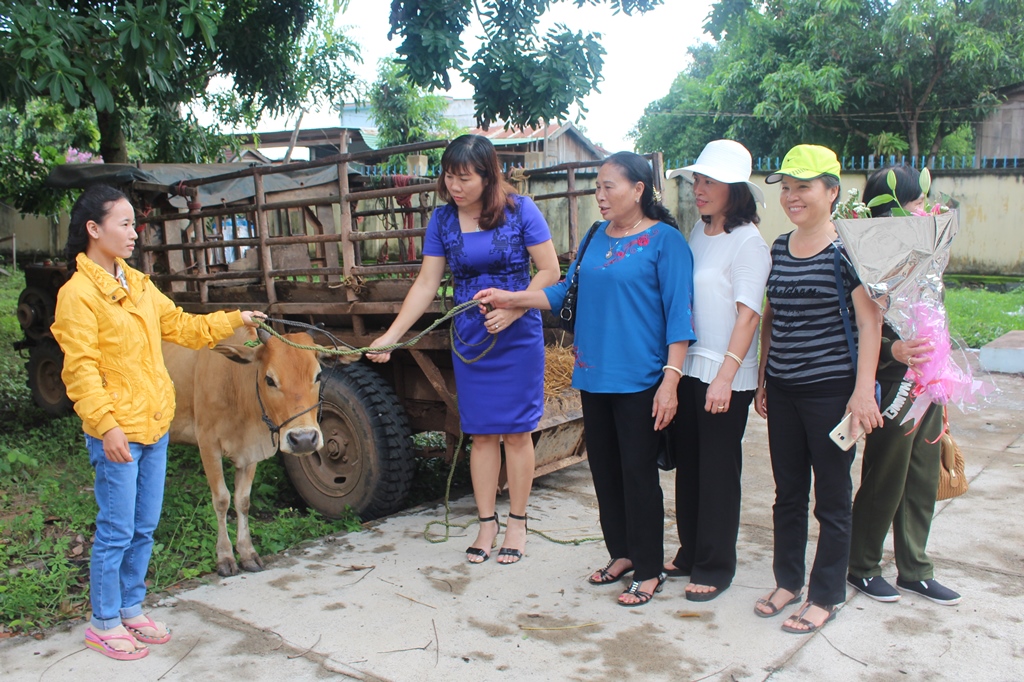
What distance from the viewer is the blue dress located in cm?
372

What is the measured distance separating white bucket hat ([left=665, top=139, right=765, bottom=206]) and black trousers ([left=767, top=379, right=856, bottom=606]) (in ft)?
2.62

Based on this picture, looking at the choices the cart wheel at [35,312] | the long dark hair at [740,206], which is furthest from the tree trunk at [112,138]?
the long dark hair at [740,206]

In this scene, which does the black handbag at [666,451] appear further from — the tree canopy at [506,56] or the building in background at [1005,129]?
the building in background at [1005,129]

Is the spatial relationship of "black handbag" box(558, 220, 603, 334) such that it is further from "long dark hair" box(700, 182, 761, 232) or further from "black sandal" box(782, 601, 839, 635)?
"black sandal" box(782, 601, 839, 635)

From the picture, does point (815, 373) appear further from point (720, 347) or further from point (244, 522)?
point (244, 522)

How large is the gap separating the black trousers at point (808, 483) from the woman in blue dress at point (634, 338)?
427mm

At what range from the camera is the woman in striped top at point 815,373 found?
116 inches

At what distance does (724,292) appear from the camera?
126 inches

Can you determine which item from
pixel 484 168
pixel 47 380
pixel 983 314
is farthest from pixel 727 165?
pixel 983 314

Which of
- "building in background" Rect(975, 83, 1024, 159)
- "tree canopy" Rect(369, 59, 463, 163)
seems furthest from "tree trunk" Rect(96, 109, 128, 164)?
"building in background" Rect(975, 83, 1024, 159)

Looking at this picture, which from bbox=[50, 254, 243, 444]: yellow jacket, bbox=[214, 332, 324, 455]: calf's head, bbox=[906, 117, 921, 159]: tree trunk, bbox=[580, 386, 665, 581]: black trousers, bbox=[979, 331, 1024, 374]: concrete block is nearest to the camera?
bbox=[50, 254, 243, 444]: yellow jacket

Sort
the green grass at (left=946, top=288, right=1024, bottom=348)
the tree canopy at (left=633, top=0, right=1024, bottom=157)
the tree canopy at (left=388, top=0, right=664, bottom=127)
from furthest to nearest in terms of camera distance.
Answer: the tree canopy at (left=633, top=0, right=1024, bottom=157), the green grass at (left=946, top=288, right=1024, bottom=348), the tree canopy at (left=388, top=0, right=664, bottom=127)

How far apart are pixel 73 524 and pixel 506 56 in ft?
15.1

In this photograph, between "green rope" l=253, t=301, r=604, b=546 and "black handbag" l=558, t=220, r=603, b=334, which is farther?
"green rope" l=253, t=301, r=604, b=546
